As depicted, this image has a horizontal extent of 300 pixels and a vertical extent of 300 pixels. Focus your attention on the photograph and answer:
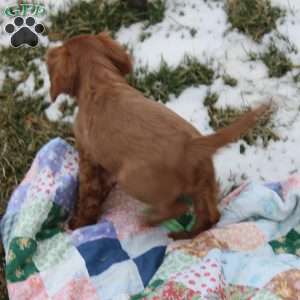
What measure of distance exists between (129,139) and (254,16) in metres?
1.50

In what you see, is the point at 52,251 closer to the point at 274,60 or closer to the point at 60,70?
the point at 60,70

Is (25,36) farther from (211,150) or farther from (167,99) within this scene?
(211,150)

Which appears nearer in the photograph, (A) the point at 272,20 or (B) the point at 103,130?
(B) the point at 103,130

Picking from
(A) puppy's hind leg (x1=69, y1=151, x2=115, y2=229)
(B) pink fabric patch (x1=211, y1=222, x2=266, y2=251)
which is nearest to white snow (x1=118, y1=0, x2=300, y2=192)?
(B) pink fabric patch (x1=211, y1=222, x2=266, y2=251)

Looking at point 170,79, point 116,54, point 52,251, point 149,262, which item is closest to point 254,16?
point 170,79

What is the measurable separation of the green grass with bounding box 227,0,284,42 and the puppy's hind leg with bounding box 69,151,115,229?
1.26m

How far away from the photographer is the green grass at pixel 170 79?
311 cm

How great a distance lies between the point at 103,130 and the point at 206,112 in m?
0.92

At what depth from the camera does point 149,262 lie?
2.44 m

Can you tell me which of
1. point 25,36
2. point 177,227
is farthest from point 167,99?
point 25,36

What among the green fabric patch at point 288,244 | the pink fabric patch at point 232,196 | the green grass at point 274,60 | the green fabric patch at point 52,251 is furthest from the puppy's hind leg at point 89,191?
the green grass at point 274,60

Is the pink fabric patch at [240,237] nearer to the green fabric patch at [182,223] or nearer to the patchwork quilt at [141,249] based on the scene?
the patchwork quilt at [141,249]

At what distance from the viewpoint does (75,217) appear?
2.64 metres

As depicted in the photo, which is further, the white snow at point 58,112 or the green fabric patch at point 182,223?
the white snow at point 58,112
